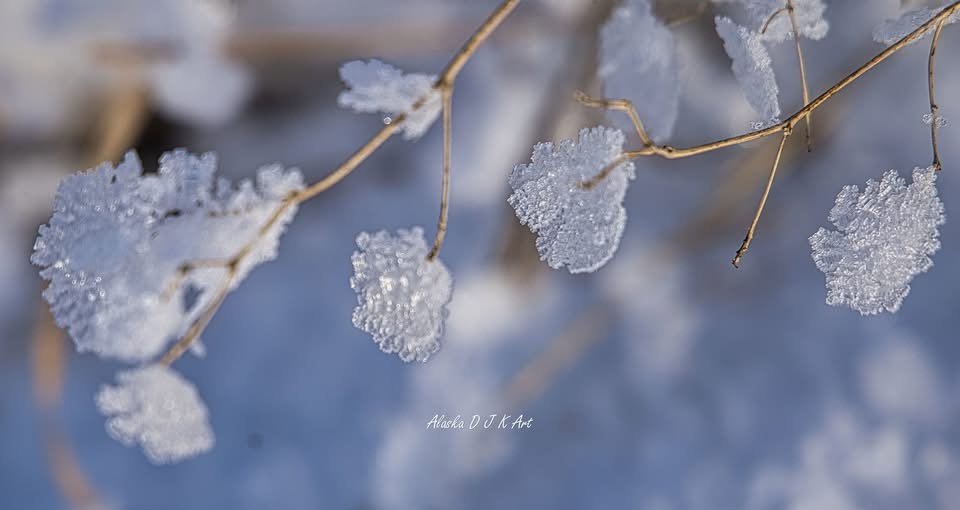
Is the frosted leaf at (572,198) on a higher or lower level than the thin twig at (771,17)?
lower

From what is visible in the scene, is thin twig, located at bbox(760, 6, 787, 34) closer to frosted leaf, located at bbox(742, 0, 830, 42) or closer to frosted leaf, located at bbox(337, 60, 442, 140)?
frosted leaf, located at bbox(742, 0, 830, 42)

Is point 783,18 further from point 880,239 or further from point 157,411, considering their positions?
point 157,411

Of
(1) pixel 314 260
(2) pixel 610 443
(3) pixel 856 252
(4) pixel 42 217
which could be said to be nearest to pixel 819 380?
(2) pixel 610 443

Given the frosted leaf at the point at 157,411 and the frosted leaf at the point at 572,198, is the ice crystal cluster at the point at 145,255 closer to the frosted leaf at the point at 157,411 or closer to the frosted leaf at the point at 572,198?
the frosted leaf at the point at 157,411

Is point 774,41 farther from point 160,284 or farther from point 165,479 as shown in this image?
point 165,479

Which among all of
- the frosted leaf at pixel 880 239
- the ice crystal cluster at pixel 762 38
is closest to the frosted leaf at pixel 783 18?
the ice crystal cluster at pixel 762 38

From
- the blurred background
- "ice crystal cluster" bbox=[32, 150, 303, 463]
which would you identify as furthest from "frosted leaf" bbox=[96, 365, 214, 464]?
the blurred background
